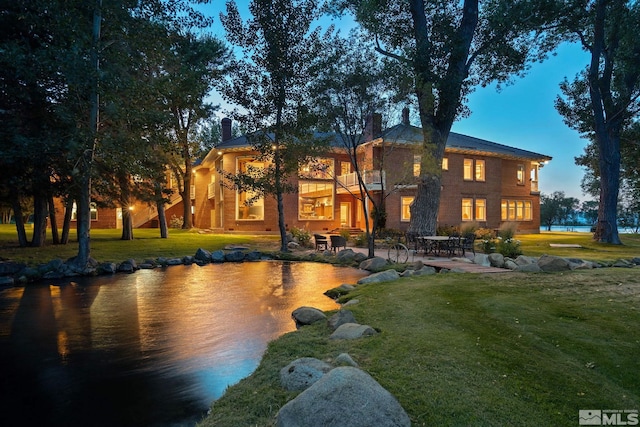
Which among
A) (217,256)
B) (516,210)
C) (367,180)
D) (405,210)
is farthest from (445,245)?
(516,210)

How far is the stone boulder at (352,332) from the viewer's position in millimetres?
4945

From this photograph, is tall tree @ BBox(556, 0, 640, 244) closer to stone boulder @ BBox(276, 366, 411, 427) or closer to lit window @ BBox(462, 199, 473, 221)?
lit window @ BBox(462, 199, 473, 221)

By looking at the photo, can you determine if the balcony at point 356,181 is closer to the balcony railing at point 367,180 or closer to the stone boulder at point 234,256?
the balcony railing at point 367,180

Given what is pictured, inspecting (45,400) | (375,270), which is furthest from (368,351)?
(375,270)

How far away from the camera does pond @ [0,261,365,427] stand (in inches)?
149

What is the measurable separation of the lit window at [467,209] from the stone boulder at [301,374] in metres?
25.6

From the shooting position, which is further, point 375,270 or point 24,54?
point 375,270

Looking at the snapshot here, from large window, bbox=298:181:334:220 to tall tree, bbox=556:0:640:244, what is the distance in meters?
16.5

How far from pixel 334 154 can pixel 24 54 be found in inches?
750

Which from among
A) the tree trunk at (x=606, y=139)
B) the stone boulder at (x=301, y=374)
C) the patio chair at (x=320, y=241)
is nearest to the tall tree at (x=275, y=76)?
the patio chair at (x=320, y=241)

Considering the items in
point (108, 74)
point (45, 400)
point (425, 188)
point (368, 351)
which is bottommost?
point (45, 400)

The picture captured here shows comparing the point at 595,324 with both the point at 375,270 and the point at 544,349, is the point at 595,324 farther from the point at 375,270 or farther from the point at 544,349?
the point at 375,270

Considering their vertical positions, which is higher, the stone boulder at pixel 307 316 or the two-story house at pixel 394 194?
the two-story house at pixel 394 194

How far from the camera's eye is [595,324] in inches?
193
